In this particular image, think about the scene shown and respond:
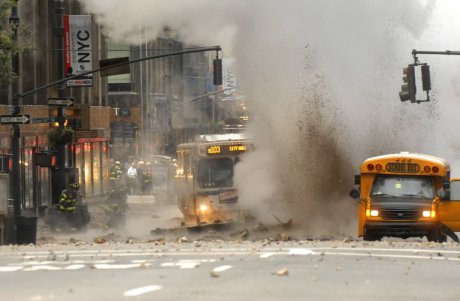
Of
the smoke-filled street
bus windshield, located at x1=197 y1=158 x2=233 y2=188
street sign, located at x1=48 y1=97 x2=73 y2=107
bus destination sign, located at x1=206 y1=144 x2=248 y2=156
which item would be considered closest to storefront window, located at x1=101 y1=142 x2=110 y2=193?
the smoke-filled street

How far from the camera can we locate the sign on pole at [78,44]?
38.8 m

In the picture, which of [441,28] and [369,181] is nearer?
[369,181]

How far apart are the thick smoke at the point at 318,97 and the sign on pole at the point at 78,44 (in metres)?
3.41

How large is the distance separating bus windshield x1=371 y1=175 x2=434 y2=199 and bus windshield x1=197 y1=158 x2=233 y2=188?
29.0 feet

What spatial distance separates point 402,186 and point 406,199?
355 mm

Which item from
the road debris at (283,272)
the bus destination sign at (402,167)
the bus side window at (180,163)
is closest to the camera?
the road debris at (283,272)

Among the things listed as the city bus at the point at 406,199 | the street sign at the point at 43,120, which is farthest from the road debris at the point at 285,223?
the street sign at the point at 43,120

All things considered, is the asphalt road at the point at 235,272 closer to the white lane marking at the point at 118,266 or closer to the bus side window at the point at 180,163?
the white lane marking at the point at 118,266

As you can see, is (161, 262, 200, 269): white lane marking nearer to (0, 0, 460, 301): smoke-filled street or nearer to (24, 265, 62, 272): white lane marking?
(0, 0, 460, 301): smoke-filled street

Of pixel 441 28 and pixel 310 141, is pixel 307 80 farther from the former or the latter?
pixel 441 28

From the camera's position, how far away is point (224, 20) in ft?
114

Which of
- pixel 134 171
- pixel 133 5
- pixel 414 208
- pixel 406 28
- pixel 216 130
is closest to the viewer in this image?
pixel 414 208

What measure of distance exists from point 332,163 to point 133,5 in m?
12.4

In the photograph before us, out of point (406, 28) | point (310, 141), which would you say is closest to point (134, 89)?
point (406, 28)
